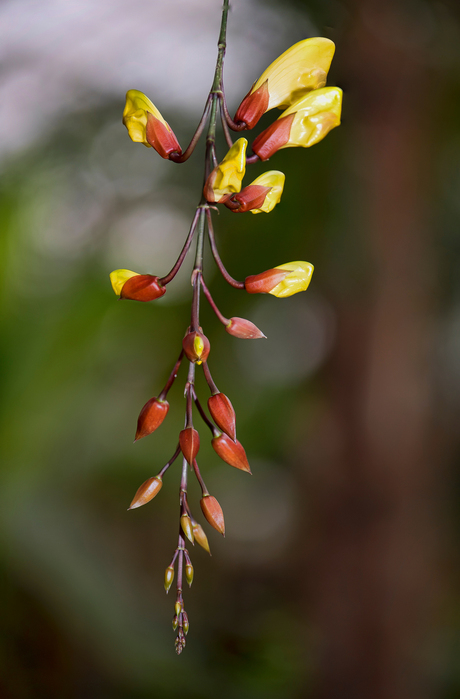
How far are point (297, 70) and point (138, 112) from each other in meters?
0.08

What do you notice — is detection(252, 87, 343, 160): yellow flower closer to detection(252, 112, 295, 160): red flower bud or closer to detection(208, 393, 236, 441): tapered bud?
detection(252, 112, 295, 160): red flower bud

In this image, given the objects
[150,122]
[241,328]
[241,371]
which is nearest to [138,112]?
[150,122]

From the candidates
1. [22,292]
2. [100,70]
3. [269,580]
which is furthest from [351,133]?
[269,580]

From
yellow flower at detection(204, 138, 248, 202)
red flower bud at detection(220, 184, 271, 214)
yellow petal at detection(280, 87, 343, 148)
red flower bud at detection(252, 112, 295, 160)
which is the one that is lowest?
red flower bud at detection(220, 184, 271, 214)

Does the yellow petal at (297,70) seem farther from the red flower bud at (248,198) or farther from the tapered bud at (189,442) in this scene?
the tapered bud at (189,442)

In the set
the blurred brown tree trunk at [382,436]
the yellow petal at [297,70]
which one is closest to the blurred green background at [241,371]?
the blurred brown tree trunk at [382,436]

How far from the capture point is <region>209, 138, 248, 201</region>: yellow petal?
18 cm

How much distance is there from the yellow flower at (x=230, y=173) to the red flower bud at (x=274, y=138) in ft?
0.10

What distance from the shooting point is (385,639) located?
0.67 m

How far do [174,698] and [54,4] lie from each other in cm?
97

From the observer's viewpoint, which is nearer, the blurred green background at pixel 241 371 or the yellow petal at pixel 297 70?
the yellow petal at pixel 297 70

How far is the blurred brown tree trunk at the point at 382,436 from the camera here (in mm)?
628

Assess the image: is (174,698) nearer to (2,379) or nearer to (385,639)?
(385,639)

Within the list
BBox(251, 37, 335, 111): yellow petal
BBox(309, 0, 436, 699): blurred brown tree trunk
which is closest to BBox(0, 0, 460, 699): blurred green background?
BBox(309, 0, 436, 699): blurred brown tree trunk
